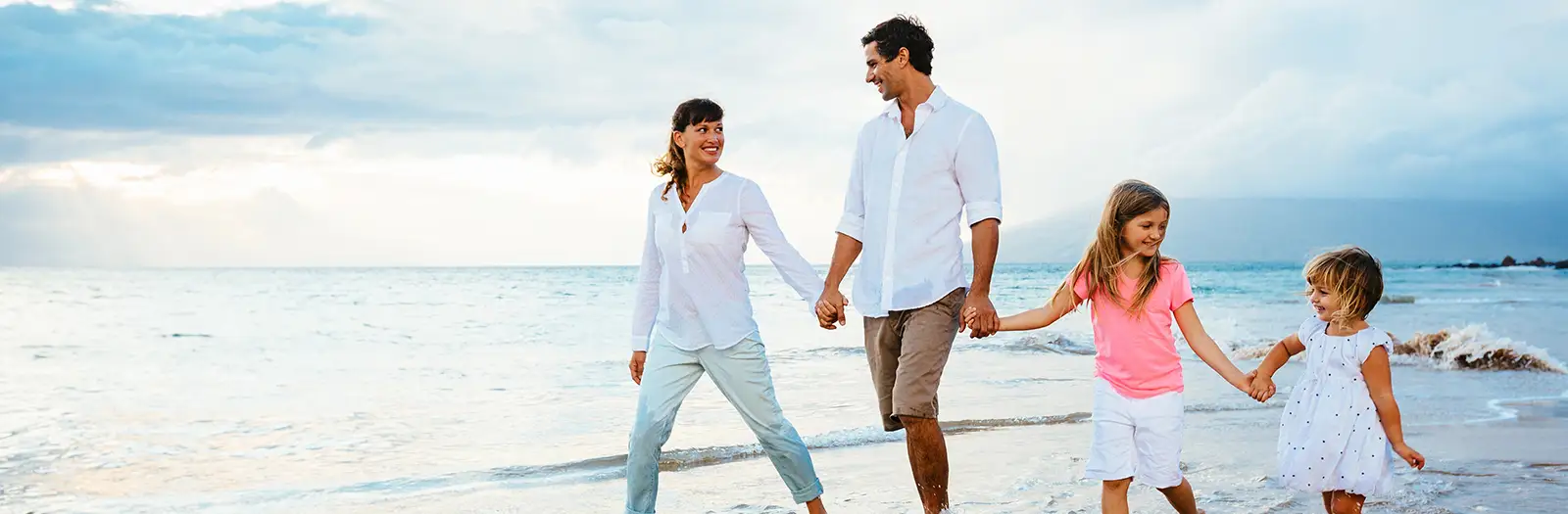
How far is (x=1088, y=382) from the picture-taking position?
1131 centimetres

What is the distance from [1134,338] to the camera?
390cm

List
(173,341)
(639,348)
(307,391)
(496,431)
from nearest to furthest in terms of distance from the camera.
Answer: (639,348) < (496,431) < (307,391) < (173,341)

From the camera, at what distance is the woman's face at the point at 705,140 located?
14.0 ft

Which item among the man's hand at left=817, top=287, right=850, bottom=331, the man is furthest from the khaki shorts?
the man's hand at left=817, top=287, right=850, bottom=331

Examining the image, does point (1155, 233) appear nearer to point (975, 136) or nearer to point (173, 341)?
→ point (975, 136)

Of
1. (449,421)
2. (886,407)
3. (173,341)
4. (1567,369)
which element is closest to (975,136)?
(886,407)

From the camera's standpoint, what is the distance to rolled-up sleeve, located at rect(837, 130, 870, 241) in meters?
4.39

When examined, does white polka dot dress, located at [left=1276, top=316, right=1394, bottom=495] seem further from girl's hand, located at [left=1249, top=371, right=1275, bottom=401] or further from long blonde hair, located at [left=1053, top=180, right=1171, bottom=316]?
long blonde hair, located at [left=1053, top=180, right=1171, bottom=316]

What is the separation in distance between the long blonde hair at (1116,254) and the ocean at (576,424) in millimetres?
1807

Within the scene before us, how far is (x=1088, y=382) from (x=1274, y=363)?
741 centimetres

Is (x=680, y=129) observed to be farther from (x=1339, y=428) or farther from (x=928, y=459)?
(x=1339, y=428)

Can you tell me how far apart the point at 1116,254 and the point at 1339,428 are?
42.6 inches

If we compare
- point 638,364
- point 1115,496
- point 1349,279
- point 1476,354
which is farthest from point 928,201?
point 1476,354

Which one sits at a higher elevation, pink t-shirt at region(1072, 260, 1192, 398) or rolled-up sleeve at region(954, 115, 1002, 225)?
rolled-up sleeve at region(954, 115, 1002, 225)
